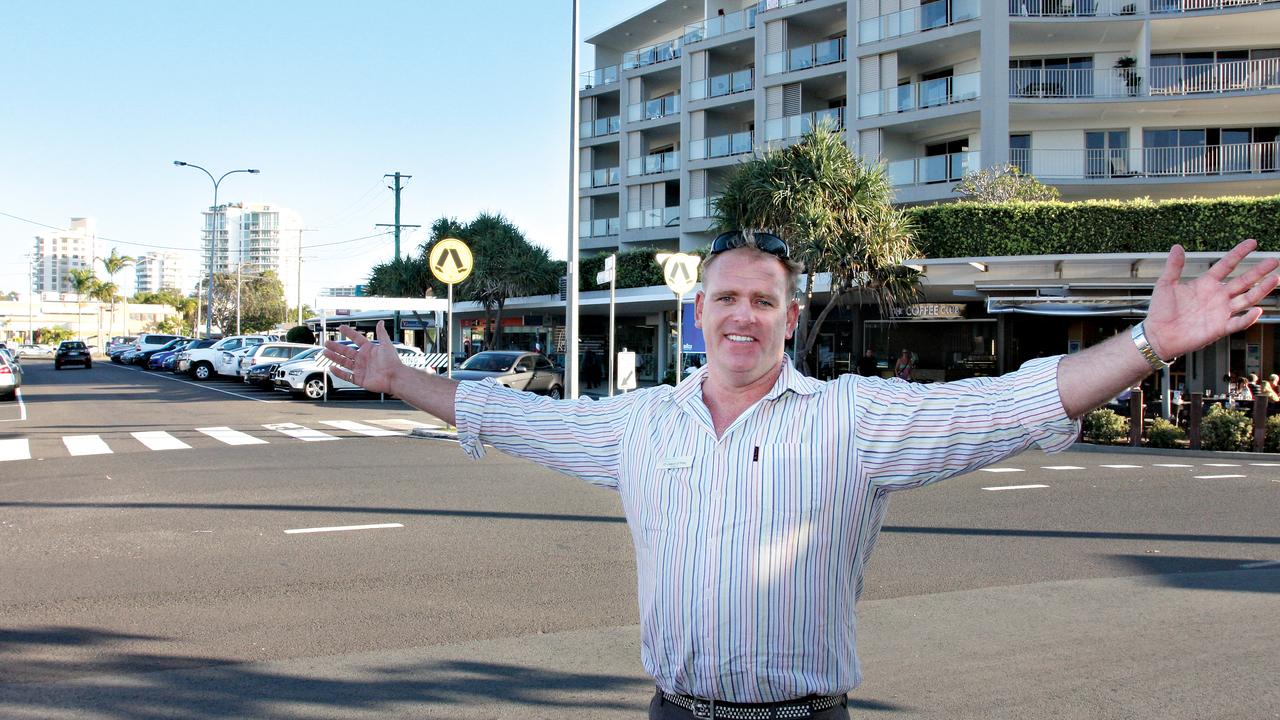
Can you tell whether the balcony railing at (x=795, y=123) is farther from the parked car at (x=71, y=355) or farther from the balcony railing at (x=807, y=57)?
the parked car at (x=71, y=355)

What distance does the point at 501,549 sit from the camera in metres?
8.07

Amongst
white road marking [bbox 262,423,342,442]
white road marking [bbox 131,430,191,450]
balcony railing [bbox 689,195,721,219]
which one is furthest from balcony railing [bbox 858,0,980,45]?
white road marking [bbox 131,430,191,450]

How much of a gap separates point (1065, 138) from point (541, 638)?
107 ft

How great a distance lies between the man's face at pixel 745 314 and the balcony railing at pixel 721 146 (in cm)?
3968

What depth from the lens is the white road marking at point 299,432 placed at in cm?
1744

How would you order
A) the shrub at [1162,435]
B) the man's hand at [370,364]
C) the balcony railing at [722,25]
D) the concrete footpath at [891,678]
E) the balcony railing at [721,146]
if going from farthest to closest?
→ the balcony railing at [722,25], the balcony railing at [721,146], the shrub at [1162,435], the concrete footpath at [891,678], the man's hand at [370,364]

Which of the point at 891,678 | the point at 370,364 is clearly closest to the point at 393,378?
the point at 370,364

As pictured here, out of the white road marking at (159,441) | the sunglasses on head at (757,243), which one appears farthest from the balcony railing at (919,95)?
the sunglasses on head at (757,243)

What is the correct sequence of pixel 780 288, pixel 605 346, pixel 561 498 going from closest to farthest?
1. pixel 780 288
2. pixel 561 498
3. pixel 605 346

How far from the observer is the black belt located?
Result: 233 cm

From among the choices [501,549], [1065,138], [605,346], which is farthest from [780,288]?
[605,346]

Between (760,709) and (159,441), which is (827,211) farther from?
(760,709)

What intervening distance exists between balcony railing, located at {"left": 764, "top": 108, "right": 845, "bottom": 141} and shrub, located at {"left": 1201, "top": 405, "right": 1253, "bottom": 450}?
2310 centimetres

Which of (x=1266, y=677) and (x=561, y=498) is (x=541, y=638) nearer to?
(x=1266, y=677)
